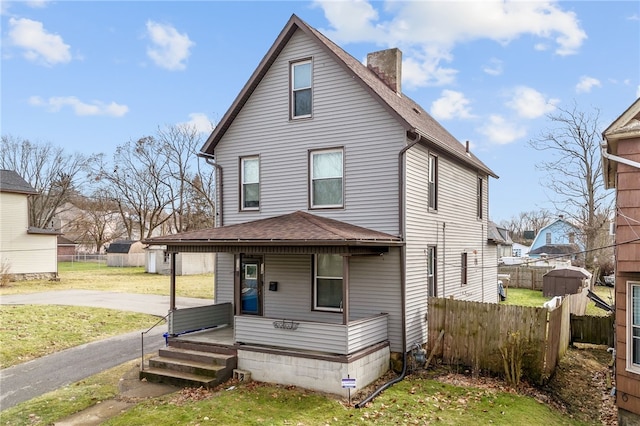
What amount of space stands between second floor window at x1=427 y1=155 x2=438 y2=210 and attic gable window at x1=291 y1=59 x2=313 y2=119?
4.06 m

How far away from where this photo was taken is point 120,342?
14766 mm

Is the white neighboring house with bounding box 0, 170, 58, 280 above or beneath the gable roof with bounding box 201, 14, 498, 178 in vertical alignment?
beneath

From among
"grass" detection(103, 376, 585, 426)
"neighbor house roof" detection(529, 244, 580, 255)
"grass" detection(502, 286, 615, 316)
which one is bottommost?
"grass" detection(502, 286, 615, 316)

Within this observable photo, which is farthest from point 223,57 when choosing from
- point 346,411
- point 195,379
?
point 346,411

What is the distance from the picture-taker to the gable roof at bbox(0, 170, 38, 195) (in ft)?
99.9

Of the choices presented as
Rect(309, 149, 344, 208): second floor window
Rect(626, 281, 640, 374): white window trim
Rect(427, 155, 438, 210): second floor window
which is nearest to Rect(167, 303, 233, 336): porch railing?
Rect(309, 149, 344, 208): second floor window

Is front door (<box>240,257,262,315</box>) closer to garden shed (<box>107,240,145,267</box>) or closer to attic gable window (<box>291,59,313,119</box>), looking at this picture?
attic gable window (<box>291,59,313,119</box>)

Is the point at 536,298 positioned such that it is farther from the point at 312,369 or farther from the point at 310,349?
the point at 312,369

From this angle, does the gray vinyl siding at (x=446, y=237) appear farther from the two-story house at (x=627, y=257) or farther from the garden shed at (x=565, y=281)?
the garden shed at (x=565, y=281)

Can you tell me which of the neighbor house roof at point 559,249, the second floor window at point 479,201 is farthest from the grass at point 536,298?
the neighbor house roof at point 559,249

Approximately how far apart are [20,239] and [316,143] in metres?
27.9

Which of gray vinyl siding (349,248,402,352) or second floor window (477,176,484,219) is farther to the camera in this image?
second floor window (477,176,484,219)

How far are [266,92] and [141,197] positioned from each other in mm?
42835

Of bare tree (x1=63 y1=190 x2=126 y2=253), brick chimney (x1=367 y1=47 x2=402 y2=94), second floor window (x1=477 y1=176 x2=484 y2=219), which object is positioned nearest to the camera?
brick chimney (x1=367 y1=47 x2=402 y2=94)
